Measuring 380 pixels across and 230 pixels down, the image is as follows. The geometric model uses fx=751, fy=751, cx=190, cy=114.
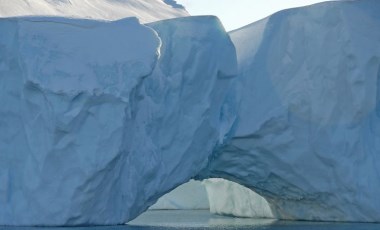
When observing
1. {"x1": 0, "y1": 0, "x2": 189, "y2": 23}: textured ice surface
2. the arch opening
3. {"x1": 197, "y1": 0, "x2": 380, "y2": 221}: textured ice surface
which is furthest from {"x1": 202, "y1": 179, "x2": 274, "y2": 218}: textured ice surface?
{"x1": 0, "y1": 0, "x2": 189, "y2": 23}: textured ice surface

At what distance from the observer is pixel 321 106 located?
582 inches

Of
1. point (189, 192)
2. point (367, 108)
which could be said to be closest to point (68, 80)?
point (367, 108)

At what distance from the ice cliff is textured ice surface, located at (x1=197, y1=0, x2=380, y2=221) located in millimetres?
22

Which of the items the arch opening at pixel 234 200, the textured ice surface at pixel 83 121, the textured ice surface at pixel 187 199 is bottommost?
the textured ice surface at pixel 187 199

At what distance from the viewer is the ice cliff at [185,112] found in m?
12.4

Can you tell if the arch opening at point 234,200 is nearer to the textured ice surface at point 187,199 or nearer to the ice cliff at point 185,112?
the ice cliff at point 185,112

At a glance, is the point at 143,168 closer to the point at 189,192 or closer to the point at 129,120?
the point at 129,120

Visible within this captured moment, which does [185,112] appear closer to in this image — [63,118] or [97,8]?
[63,118]

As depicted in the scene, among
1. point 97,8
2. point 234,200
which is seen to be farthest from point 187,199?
point 97,8

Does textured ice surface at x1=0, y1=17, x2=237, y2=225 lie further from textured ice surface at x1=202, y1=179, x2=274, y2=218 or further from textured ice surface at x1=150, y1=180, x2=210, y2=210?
textured ice surface at x1=150, y1=180, x2=210, y2=210

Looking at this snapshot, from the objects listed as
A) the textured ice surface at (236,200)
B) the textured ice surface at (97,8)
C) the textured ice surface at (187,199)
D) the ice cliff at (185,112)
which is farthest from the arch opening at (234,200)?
the textured ice surface at (187,199)

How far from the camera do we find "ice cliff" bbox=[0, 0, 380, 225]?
12.4 meters

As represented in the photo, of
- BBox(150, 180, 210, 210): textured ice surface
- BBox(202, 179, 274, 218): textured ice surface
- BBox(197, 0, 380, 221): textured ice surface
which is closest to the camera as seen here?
BBox(197, 0, 380, 221): textured ice surface

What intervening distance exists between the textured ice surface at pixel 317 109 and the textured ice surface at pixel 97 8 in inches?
157
